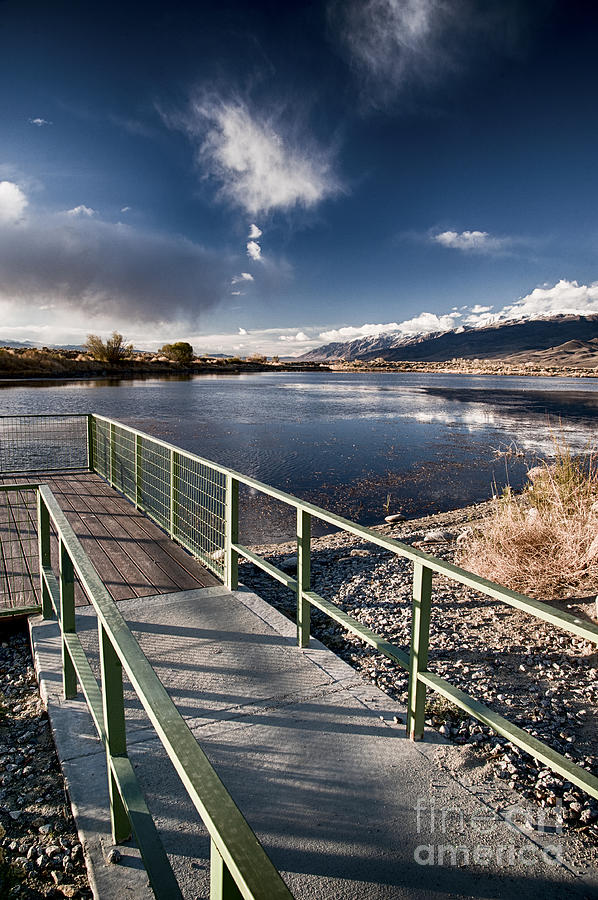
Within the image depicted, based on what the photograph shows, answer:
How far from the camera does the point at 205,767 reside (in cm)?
105

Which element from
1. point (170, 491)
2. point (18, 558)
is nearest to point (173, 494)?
point (170, 491)

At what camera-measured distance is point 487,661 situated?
164 inches

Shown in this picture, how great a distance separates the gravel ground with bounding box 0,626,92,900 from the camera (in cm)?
208

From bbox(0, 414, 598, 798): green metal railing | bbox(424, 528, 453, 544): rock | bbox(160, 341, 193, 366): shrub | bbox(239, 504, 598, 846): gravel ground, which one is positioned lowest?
bbox(424, 528, 453, 544): rock

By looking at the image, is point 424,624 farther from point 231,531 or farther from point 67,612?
point 231,531

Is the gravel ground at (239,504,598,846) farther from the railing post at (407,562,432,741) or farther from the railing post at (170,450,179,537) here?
the railing post at (170,450,179,537)

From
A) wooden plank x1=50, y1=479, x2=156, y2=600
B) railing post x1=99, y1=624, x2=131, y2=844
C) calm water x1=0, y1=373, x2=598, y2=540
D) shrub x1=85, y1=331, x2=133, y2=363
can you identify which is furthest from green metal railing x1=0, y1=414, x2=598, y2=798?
shrub x1=85, y1=331, x2=133, y2=363

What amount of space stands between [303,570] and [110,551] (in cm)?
270

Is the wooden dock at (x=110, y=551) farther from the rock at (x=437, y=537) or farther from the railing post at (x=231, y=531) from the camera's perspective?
the rock at (x=437, y=537)

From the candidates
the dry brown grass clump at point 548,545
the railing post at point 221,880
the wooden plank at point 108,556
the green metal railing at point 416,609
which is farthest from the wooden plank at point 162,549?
the railing post at point 221,880

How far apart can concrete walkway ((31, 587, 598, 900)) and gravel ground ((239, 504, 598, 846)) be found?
296 mm

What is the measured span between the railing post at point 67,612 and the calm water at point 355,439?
6.02 meters

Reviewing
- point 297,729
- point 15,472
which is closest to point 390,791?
point 297,729

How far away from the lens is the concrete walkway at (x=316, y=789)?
2.06 meters
